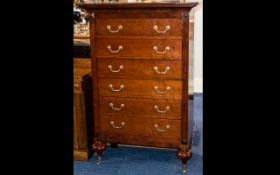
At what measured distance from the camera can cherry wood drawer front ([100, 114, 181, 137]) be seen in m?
2.57

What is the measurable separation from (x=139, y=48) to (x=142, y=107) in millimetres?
410

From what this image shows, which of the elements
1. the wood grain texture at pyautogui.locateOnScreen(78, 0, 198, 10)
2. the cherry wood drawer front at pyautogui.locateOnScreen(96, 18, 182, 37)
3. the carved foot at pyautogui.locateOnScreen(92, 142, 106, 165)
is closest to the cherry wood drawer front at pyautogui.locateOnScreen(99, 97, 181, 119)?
the carved foot at pyautogui.locateOnScreen(92, 142, 106, 165)

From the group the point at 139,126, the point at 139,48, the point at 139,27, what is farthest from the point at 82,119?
the point at 139,27

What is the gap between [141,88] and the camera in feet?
8.39

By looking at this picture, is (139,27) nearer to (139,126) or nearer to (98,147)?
(139,126)

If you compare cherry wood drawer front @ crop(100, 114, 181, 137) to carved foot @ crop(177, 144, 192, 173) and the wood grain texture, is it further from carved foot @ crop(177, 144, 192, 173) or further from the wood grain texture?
the wood grain texture

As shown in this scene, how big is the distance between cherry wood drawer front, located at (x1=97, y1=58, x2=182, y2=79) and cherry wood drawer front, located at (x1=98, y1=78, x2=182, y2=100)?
0.04 meters

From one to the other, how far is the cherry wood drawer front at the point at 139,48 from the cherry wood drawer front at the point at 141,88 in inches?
6.9

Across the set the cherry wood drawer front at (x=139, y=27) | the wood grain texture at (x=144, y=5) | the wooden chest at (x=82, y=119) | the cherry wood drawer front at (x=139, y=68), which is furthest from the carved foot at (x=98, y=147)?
the wood grain texture at (x=144, y=5)
